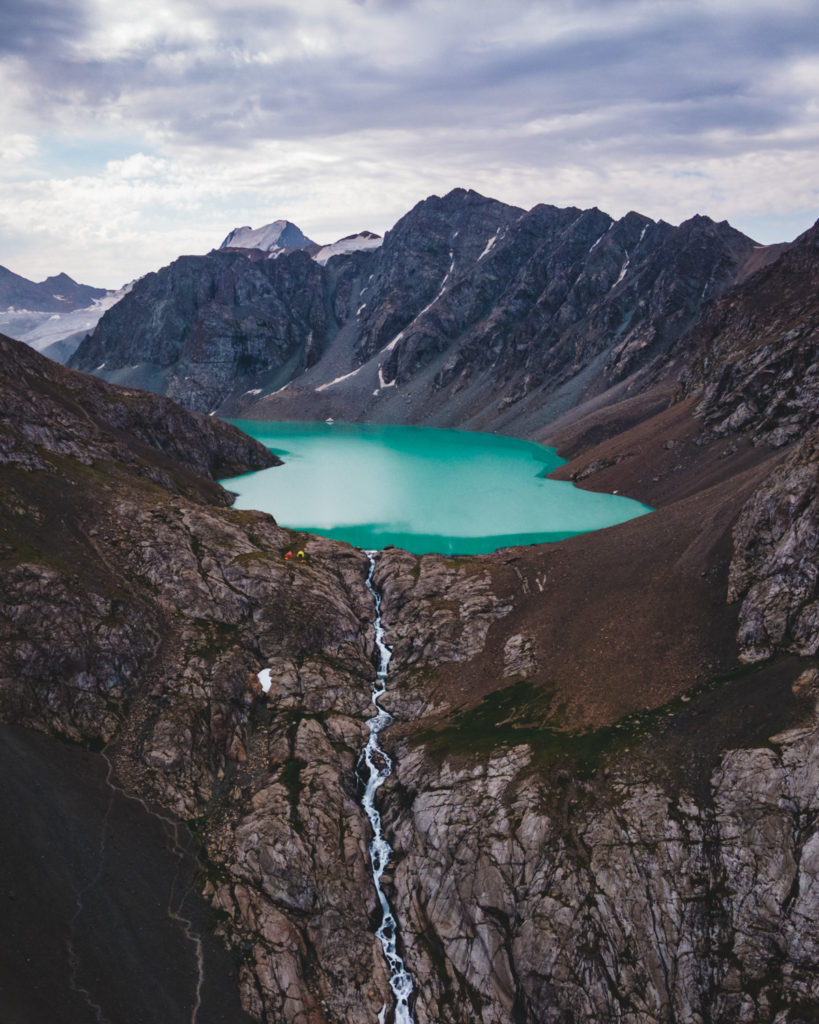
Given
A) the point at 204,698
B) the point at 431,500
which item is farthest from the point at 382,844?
the point at 431,500

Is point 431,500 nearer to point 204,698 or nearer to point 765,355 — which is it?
point 765,355

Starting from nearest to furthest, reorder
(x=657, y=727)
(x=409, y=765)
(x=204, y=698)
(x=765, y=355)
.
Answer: (x=657, y=727) → (x=409, y=765) → (x=204, y=698) → (x=765, y=355)

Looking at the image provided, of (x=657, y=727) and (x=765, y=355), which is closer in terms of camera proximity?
(x=657, y=727)

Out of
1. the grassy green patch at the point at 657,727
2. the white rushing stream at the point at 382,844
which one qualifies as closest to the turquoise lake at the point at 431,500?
the white rushing stream at the point at 382,844

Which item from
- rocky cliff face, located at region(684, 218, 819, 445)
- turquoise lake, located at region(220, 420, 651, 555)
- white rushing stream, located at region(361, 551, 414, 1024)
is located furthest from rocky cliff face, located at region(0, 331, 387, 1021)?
rocky cliff face, located at region(684, 218, 819, 445)

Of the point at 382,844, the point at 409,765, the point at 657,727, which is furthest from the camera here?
the point at 409,765

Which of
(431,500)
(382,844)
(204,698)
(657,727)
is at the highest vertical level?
(431,500)

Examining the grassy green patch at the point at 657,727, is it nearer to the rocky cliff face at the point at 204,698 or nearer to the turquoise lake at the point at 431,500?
the rocky cliff face at the point at 204,698
